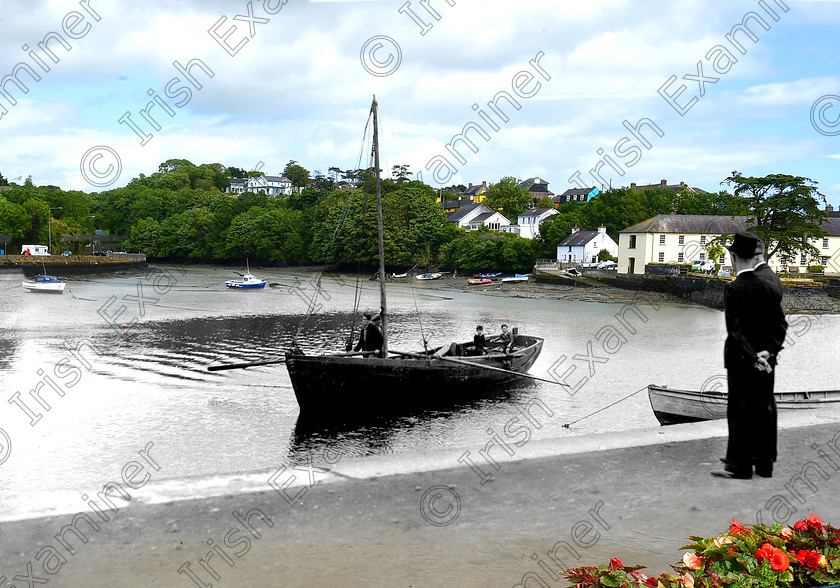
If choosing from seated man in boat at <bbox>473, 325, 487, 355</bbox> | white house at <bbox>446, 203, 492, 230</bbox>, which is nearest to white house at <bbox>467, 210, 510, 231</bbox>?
white house at <bbox>446, 203, 492, 230</bbox>

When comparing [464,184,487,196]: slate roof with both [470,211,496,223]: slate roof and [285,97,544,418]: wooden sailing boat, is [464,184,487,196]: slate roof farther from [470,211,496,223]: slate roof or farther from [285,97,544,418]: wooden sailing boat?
[285,97,544,418]: wooden sailing boat

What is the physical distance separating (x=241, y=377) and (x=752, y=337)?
25.4 m

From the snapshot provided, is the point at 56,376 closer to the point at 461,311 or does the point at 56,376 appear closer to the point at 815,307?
the point at 461,311

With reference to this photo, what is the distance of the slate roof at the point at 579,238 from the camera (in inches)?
3743

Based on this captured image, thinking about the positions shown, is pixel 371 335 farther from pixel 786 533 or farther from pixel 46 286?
pixel 46 286

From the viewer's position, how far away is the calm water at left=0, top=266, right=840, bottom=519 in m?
18.0

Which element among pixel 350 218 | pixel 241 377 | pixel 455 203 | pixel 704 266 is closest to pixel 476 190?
pixel 455 203

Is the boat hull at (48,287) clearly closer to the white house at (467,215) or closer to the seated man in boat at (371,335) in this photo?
the seated man in boat at (371,335)

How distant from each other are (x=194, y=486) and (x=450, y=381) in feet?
59.0

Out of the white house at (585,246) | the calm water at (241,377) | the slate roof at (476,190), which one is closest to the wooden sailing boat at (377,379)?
the calm water at (241,377)

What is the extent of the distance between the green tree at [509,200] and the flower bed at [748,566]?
13190cm

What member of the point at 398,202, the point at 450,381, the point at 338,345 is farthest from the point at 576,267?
the point at 450,381

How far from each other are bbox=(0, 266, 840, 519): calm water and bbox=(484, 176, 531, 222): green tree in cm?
7119

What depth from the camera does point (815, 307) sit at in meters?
62.2
